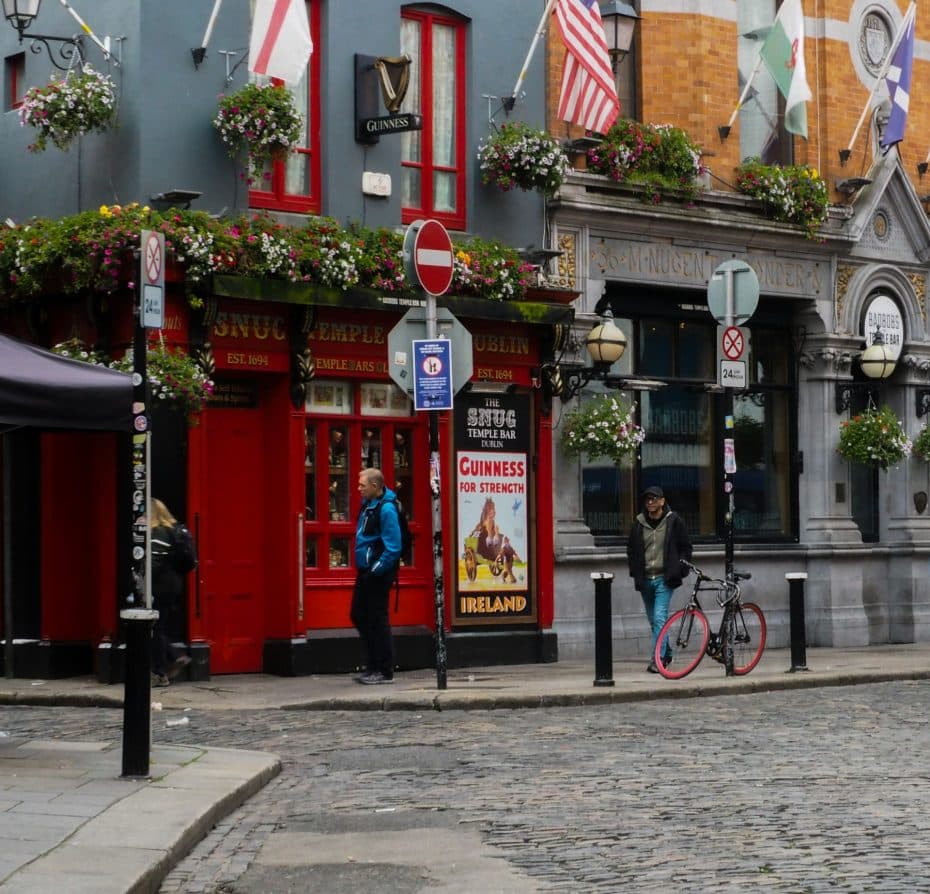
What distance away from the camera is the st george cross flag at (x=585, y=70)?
1842 centimetres

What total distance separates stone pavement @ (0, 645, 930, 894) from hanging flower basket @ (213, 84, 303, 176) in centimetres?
488

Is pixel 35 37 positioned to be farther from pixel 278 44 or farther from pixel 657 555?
pixel 657 555

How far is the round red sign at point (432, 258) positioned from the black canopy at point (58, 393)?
4.38 m

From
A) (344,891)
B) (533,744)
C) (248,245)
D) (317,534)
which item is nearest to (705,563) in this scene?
(317,534)

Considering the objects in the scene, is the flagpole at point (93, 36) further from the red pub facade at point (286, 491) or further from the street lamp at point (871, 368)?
the street lamp at point (871, 368)

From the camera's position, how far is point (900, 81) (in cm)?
2180

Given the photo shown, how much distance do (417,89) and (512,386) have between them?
3.19m

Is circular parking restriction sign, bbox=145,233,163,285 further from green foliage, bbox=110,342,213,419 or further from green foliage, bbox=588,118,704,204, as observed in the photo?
green foliage, bbox=588,118,704,204

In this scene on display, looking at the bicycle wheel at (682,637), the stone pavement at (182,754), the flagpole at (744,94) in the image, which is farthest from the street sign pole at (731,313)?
the flagpole at (744,94)

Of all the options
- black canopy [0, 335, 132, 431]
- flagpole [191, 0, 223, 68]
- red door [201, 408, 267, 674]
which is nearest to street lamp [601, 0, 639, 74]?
flagpole [191, 0, 223, 68]

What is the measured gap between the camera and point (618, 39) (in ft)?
64.3

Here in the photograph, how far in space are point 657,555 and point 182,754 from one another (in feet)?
23.6

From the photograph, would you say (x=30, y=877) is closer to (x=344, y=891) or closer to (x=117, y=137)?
(x=344, y=891)

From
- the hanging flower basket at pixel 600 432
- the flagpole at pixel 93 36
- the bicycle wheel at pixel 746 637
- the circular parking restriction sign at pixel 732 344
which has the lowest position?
the bicycle wheel at pixel 746 637
